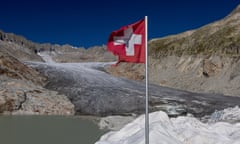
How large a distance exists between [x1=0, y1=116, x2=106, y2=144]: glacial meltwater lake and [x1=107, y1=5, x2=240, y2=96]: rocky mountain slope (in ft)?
88.7

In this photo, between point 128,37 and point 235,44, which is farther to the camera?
point 235,44

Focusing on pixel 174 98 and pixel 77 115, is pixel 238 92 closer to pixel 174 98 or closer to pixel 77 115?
pixel 174 98

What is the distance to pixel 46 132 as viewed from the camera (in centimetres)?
2238

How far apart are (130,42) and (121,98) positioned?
27497 mm

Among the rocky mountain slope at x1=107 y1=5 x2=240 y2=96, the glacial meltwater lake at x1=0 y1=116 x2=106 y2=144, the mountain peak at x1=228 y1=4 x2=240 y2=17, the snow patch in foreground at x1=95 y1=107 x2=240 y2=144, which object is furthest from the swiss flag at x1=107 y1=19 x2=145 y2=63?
the mountain peak at x1=228 y1=4 x2=240 y2=17

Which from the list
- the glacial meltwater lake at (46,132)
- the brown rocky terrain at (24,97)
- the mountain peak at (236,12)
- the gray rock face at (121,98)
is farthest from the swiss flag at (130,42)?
the mountain peak at (236,12)

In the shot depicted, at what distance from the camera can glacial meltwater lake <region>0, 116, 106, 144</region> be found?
64.1 ft

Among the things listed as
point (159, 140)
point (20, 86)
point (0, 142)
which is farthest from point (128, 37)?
point (20, 86)

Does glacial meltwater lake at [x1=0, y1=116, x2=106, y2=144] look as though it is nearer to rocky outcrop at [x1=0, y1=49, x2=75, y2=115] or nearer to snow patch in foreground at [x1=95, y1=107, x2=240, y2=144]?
snow patch in foreground at [x1=95, y1=107, x2=240, y2=144]

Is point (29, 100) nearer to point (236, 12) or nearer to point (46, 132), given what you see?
point (46, 132)

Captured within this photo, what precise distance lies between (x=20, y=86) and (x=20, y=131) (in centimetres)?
1463

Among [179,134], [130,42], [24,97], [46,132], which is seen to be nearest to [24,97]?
[24,97]

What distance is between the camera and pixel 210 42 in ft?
210

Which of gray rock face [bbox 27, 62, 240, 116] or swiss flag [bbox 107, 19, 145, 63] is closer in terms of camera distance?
swiss flag [bbox 107, 19, 145, 63]
